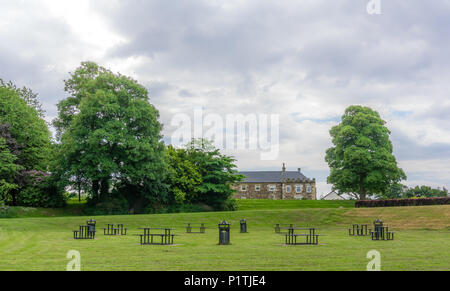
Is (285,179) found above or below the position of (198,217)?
above

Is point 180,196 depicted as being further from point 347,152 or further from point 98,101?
point 347,152

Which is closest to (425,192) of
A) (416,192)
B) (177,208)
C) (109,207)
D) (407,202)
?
(416,192)

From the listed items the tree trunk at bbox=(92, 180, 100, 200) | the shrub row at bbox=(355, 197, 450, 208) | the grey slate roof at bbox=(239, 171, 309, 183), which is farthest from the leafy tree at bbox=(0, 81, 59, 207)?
the grey slate roof at bbox=(239, 171, 309, 183)

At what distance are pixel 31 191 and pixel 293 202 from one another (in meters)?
37.9

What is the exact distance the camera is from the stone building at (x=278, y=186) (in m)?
87.6

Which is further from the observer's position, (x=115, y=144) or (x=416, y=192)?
(x=416, y=192)

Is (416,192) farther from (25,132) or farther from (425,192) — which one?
(25,132)

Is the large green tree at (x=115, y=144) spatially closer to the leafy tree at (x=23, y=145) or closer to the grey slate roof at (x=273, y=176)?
the leafy tree at (x=23, y=145)

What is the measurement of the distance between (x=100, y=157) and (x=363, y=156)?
33.5 meters

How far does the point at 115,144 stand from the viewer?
45031mm

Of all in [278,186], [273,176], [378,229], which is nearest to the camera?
[378,229]

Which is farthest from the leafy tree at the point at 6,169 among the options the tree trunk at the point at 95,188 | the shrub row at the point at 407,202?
the shrub row at the point at 407,202

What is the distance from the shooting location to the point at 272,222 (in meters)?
36.0
